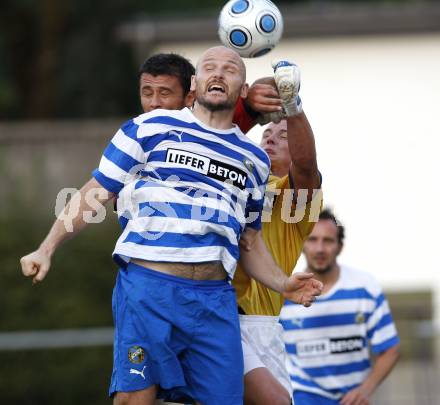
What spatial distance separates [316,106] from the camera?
1467cm

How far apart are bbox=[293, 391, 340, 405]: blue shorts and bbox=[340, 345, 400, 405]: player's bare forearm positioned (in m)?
0.11

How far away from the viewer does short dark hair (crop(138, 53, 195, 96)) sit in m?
5.99

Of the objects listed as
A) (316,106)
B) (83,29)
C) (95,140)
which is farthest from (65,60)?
(316,106)

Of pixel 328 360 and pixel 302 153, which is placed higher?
pixel 302 153

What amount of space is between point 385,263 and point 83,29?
9479 millimetres

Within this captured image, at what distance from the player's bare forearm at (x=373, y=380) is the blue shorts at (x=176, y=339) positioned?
2597 mm

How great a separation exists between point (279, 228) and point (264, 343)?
0.68 metres

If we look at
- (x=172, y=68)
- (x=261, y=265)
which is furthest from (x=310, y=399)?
(x=172, y=68)

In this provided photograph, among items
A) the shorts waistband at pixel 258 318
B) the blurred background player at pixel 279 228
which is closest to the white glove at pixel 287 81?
the blurred background player at pixel 279 228

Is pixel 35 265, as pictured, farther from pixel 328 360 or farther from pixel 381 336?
pixel 381 336

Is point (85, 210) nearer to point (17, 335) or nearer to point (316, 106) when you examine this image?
point (17, 335)

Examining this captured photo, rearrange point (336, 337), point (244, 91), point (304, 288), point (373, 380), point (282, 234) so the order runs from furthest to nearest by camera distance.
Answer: point (336, 337) < point (373, 380) < point (282, 234) < point (244, 91) < point (304, 288)

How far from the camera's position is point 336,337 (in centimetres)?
801

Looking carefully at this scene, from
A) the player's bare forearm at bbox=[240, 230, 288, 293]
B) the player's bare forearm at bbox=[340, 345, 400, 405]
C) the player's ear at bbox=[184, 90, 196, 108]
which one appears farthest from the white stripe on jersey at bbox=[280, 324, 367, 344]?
the player's ear at bbox=[184, 90, 196, 108]
